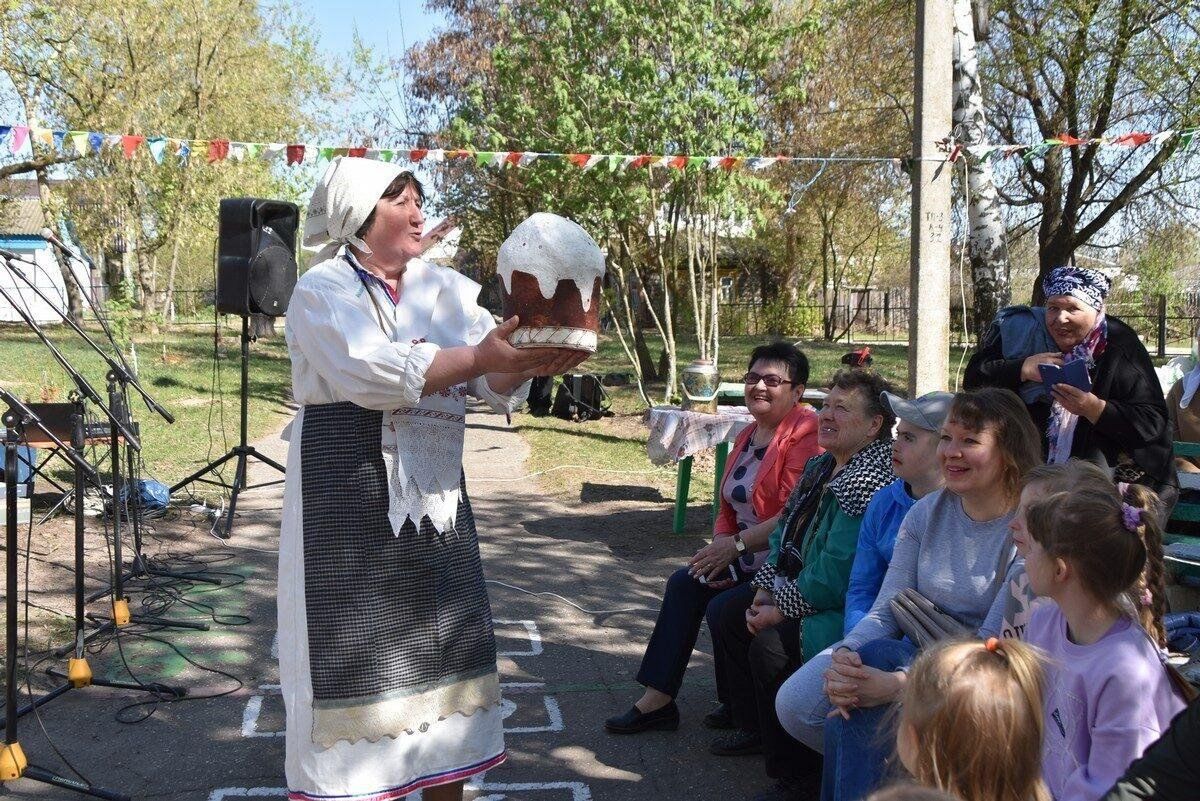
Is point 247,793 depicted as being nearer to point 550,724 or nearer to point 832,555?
point 550,724

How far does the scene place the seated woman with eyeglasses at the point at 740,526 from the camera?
14.1 ft

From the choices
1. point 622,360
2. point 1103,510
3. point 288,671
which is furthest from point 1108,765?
point 622,360

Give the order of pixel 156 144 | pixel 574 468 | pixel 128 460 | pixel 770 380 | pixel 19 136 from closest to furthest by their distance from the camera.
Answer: pixel 770 380, pixel 128 460, pixel 19 136, pixel 574 468, pixel 156 144

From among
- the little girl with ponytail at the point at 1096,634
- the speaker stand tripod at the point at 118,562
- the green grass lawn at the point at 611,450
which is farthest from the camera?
the green grass lawn at the point at 611,450

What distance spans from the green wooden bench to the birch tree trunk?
171 inches

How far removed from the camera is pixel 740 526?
4684 mm

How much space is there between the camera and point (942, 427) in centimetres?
336

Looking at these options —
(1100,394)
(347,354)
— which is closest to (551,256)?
(347,354)

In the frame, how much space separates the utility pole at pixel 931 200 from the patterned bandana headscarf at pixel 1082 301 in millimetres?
1628

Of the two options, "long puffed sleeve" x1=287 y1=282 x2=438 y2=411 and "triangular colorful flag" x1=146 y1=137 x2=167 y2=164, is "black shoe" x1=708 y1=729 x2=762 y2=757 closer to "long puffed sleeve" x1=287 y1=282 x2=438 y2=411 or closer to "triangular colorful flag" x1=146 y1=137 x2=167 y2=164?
"long puffed sleeve" x1=287 y1=282 x2=438 y2=411

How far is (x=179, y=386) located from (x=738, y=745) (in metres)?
15.5

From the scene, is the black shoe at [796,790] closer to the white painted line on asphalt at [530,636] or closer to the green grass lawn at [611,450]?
the white painted line on asphalt at [530,636]

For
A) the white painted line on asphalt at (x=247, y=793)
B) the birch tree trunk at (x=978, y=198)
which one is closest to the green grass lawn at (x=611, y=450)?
the birch tree trunk at (x=978, y=198)

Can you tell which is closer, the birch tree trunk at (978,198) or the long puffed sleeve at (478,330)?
the long puffed sleeve at (478,330)
